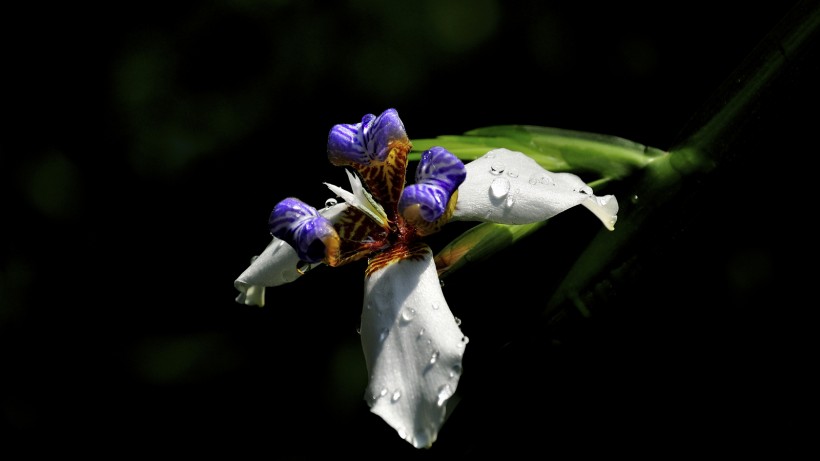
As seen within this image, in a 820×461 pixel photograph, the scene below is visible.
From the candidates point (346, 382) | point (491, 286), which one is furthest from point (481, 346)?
point (346, 382)

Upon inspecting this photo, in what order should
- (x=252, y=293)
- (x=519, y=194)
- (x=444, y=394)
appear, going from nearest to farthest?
(x=444, y=394)
(x=519, y=194)
(x=252, y=293)

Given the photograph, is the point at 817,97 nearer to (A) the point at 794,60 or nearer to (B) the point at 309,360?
(A) the point at 794,60

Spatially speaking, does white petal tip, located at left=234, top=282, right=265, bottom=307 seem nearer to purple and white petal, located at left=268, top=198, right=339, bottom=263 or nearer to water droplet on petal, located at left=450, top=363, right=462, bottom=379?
purple and white petal, located at left=268, top=198, right=339, bottom=263

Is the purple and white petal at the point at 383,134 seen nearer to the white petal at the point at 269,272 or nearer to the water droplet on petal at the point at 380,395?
the white petal at the point at 269,272

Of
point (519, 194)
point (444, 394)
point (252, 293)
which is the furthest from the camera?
point (252, 293)

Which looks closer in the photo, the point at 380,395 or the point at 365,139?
the point at 380,395

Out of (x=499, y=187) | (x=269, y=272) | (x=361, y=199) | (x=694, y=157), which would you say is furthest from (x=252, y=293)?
(x=694, y=157)

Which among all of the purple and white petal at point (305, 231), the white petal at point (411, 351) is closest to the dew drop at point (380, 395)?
the white petal at point (411, 351)

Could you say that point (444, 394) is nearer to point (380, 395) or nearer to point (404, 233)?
point (380, 395)
